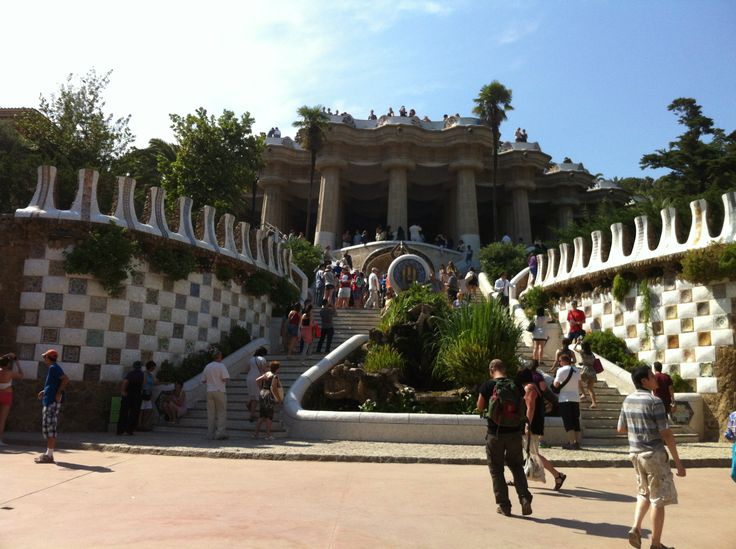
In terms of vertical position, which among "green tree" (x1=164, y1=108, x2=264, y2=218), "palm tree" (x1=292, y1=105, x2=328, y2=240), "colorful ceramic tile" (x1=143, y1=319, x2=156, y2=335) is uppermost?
"palm tree" (x1=292, y1=105, x2=328, y2=240)

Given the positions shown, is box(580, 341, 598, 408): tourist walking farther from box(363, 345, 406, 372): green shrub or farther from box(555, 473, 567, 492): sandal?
box(555, 473, 567, 492): sandal

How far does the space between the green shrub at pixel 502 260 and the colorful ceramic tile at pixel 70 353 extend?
21822 mm

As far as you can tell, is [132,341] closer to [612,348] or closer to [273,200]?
[612,348]

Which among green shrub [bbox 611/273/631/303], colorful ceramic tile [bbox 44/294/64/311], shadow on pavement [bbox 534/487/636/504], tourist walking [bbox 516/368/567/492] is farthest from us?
green shrub [bbox 611/273/631/303]

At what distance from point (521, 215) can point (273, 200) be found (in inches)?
799

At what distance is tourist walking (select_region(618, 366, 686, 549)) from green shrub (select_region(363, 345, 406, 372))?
860 centimetres

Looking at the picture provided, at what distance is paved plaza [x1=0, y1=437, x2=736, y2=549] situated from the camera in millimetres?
4954

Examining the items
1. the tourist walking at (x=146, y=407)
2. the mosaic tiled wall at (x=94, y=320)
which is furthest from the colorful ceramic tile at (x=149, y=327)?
the tourist walking at (x=146, y=407)

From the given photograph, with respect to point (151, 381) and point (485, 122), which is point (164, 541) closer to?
point (151, 381)

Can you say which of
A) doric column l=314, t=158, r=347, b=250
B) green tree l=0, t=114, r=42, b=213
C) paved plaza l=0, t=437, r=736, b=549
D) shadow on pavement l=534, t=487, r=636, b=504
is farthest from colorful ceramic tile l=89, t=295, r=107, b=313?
doric column l=314, t=158, r=347, b=250

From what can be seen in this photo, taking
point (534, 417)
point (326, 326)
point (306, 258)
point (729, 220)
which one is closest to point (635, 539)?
point (534, 417)

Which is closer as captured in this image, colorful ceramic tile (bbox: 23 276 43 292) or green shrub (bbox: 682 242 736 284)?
colorful ceramic tile (bbox: 23 276 43 292)

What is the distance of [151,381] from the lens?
42.6 feet

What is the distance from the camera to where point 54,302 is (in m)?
12.8
